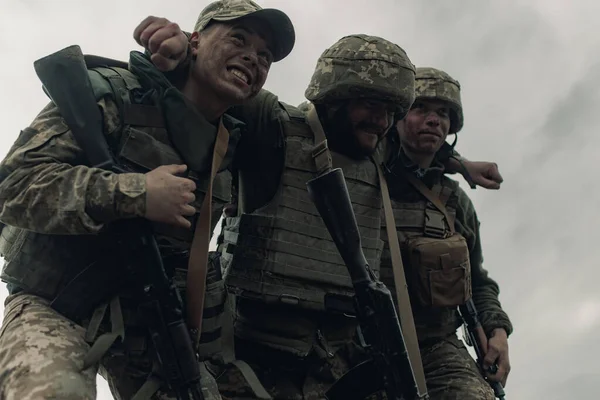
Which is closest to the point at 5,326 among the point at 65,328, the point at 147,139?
the point at 65,328

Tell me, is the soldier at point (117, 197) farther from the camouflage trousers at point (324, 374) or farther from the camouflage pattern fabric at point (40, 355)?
the camouflage trousers at point (324, 374)

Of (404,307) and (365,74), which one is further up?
(365,74)

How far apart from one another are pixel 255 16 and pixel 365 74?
0.92 meters

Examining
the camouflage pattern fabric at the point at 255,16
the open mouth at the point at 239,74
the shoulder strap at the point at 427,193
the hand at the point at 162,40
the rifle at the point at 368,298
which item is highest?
the shoulder strap at the point at 427,193

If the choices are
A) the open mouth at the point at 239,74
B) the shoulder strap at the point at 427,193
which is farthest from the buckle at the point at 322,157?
the shoulder strap at the point at 427,193

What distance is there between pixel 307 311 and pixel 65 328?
5.34 feet

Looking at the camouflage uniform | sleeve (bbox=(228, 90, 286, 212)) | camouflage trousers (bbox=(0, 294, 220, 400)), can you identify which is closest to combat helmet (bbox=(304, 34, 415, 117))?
the camouflage uniform

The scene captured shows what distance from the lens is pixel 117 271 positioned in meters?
3.37

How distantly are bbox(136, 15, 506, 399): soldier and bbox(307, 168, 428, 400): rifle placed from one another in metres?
0.31

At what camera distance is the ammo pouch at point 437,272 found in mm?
5148

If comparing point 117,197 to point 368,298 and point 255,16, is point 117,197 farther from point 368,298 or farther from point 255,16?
point 368,298

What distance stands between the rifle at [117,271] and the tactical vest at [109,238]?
0.08 m

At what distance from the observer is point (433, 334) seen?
5.36 m

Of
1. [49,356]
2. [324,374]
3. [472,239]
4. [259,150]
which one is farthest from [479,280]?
[49,356]
